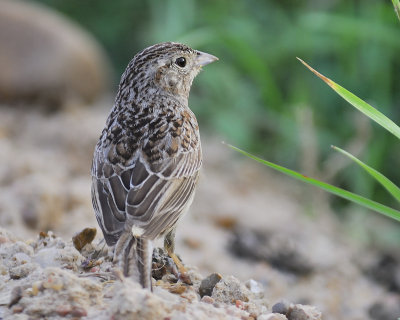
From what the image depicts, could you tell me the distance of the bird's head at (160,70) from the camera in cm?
427

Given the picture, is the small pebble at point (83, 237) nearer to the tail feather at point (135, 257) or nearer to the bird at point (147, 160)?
the bird at point (147, 160)

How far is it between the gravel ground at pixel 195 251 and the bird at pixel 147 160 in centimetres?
20

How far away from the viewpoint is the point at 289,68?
26.1 feet

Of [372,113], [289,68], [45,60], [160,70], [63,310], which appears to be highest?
[289,68]

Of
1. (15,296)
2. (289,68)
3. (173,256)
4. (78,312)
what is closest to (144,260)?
(78,312)

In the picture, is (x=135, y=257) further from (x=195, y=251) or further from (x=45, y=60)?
(x=45, y=60)

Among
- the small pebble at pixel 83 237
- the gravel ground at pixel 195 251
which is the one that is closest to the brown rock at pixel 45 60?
the gravel ground at pixel 195 251

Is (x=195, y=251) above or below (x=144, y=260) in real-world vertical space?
above

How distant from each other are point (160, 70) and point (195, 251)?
5.55 ft

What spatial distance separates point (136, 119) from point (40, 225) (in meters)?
1.56

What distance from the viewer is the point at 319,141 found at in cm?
724

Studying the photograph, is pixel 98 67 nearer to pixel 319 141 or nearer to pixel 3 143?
pixel 3 143

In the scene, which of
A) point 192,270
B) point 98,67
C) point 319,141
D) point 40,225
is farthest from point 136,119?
point 98,67

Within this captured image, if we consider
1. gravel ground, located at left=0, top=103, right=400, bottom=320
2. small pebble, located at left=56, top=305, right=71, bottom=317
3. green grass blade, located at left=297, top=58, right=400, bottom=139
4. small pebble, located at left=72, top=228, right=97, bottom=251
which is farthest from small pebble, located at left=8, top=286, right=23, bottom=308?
green grass blade, located at left=297, top=58, right=400, bottom=139
